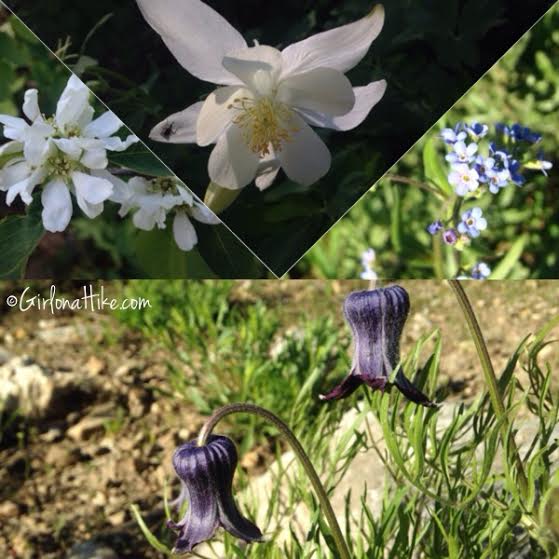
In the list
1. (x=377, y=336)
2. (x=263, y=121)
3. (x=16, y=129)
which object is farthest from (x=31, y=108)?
(x=377, y=336)

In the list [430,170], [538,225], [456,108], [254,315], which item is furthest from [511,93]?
[254,315]

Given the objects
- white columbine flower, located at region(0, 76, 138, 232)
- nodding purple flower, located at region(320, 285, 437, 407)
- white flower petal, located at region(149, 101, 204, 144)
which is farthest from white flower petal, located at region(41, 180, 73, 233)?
nodding purple flower, located at region(320, 285, 437, 407)

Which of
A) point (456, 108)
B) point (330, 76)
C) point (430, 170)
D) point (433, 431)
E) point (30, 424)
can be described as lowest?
point (433, 431)

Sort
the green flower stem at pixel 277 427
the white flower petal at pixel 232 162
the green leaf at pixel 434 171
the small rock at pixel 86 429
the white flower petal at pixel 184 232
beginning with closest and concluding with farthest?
the green flower stem at pixel 277 427, the white flower petal at pixel 232 162, the white flower petal at pixel 184 232, the green leaf at pixel 434 171, the small rock at pixel 86 429

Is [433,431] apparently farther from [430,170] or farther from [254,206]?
[430,170]

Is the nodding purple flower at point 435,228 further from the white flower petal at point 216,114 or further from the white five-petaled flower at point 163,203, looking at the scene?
the white flower petal at point 216,114

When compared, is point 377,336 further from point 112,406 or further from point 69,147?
point 112,406

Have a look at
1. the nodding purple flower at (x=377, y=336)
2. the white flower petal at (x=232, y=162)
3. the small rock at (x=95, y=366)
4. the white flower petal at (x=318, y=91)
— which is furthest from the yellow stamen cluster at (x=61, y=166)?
the small rock at (x=95, y=366)
